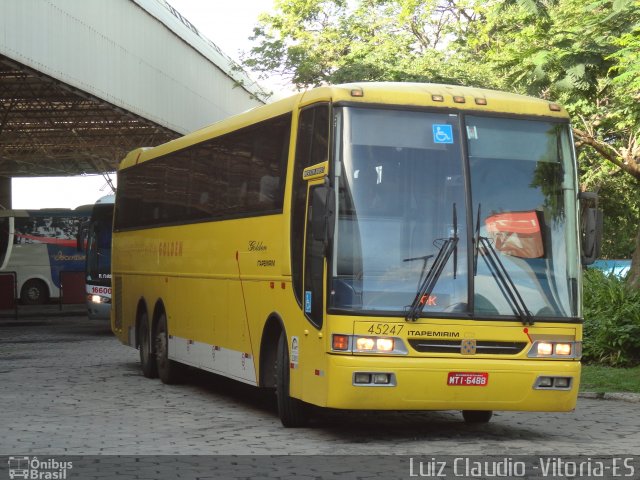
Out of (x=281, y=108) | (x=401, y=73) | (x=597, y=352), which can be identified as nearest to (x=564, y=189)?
(x=281, y=108)

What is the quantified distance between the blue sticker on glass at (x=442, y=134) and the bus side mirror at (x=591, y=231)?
138 cm

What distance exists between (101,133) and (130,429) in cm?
3399

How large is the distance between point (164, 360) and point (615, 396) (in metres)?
6.09

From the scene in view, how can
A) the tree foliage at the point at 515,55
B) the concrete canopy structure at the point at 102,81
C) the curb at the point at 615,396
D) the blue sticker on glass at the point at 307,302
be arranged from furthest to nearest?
1. the concrete canopy structure at the point at 102,81
2. the tree foliage at the point at 515,55
3. the curb at the point at 615,396
4. the blue sticker on glass at the point at 307,302

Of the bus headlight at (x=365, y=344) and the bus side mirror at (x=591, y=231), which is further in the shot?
the bus side mirror at (x=591, y=231)

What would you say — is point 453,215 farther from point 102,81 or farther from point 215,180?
point 102,81

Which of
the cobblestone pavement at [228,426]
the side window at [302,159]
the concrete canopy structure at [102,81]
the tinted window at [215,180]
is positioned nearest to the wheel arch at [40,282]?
the concrete canopy structure at [102,81]

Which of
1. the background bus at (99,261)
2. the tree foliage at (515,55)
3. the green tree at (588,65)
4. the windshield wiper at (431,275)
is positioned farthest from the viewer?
the background bus at (99,261)

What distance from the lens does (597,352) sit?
1869 cm

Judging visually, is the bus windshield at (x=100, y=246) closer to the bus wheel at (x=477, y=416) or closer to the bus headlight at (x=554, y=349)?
the bus wheel at (x=477, y=416)

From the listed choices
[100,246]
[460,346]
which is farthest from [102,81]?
[460,346]

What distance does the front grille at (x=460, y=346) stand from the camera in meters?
10.7

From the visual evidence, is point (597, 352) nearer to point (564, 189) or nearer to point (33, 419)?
point (564, 189)
